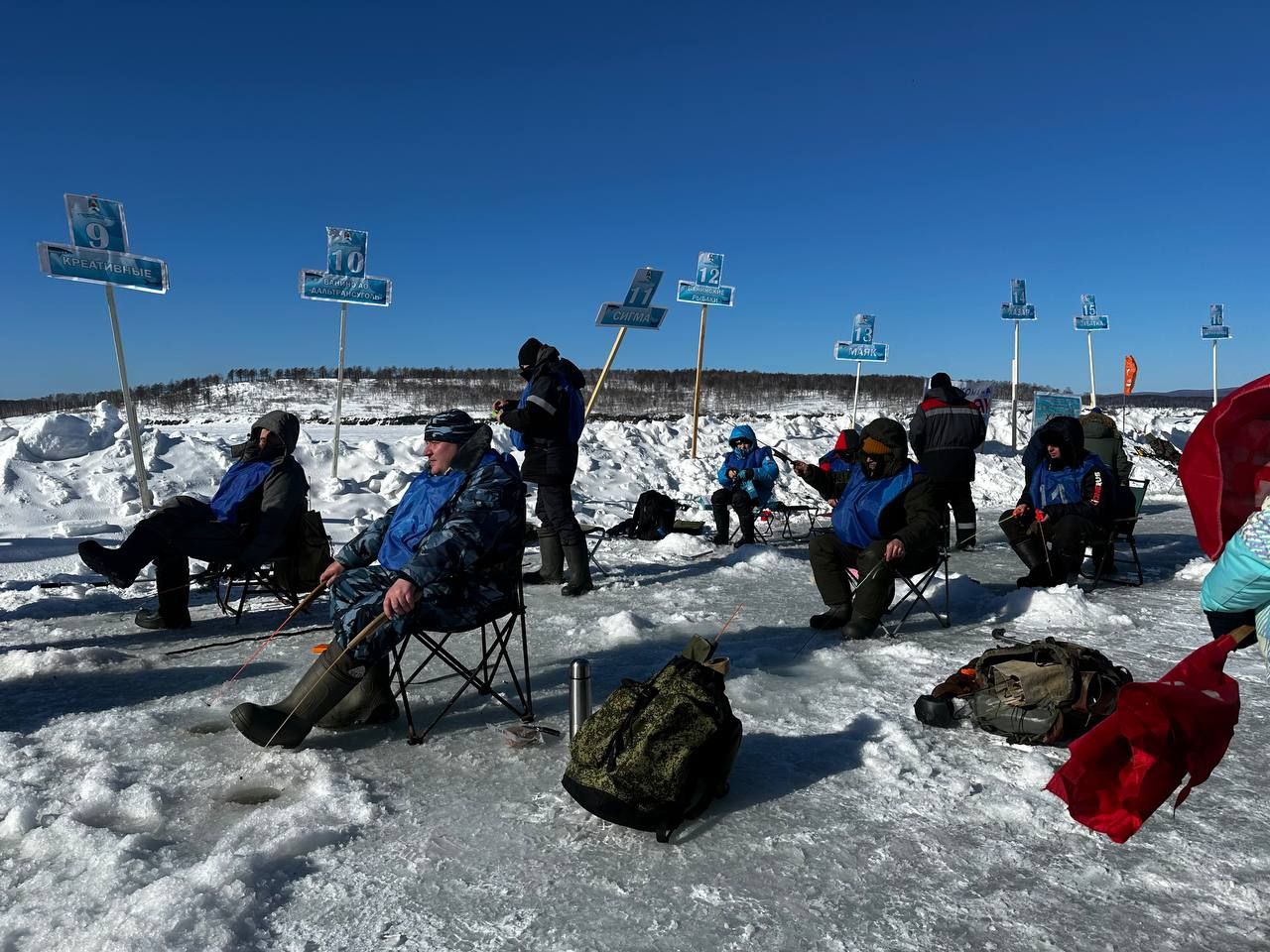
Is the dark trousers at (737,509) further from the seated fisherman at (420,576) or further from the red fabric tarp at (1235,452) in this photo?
the red fabric tarp at (1235,452)

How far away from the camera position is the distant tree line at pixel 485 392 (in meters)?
36.3

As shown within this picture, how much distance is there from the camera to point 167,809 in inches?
118

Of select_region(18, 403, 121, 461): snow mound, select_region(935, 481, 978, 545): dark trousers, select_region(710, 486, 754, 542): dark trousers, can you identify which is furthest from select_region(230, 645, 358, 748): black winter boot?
select_region(18, 403, 121, 461): snow mound

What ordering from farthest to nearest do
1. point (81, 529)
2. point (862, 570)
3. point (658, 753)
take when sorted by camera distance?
1. point (81, 529)
2. point (862, 570)
3. point (658, 753)

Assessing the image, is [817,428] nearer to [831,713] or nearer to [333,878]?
[831,713]

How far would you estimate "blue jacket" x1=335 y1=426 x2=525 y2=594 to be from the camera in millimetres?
3447

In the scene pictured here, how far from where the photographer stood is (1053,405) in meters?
15.2

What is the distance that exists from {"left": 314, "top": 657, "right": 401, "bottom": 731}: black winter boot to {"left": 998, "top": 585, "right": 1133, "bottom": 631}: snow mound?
13.8ft

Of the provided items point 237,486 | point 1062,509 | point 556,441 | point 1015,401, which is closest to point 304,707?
point 237,486

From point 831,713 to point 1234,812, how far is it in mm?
1546

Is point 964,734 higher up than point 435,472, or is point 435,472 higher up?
point 435,472

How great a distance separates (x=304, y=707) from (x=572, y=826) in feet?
4.14

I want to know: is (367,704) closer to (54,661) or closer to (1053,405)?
(54,661)

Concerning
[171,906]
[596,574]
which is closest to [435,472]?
[171,906]
